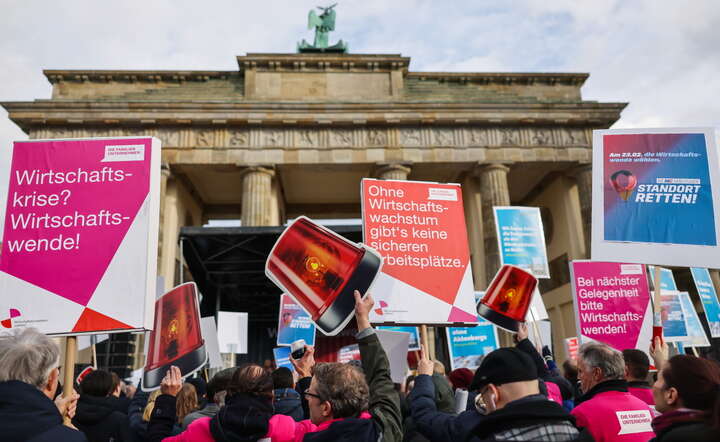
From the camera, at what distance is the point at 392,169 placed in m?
23.5

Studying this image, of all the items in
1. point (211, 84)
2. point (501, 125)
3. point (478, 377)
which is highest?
point (211, 84)

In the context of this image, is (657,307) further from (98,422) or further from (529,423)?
(98,422)

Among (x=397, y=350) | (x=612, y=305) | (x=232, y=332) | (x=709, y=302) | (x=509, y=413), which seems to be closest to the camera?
(x=509, y=413)

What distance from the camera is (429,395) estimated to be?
9.73ft

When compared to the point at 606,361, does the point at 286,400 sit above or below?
below

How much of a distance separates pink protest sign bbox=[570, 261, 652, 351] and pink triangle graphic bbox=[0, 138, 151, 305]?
22.3 feet

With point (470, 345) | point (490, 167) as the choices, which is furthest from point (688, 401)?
point (490, 167)

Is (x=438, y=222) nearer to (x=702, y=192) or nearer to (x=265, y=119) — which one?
(x=702, y=192)

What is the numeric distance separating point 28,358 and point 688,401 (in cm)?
292

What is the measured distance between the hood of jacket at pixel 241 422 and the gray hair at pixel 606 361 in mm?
2087

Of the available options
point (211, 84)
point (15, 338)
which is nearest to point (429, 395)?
point (15, 338)

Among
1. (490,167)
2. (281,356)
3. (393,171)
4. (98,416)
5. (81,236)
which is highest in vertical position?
(490,167)

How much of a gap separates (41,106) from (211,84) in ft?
24.1

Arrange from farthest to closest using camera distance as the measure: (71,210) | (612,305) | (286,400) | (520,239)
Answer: (520,239) → (612,305) → (71,210) → (286,400)
